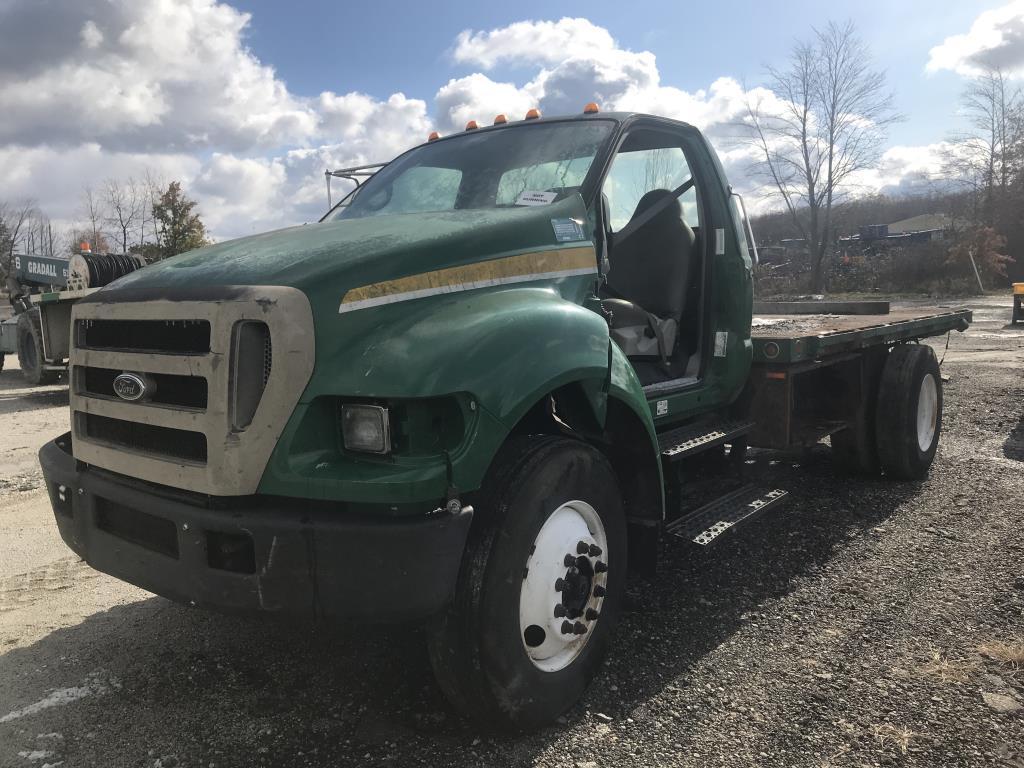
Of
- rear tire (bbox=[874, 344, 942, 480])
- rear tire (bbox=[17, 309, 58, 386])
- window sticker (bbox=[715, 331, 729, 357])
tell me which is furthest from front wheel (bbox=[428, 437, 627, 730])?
rear tire (bbox=[17, 309, 58, 386])

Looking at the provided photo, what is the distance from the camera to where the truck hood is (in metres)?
2.43

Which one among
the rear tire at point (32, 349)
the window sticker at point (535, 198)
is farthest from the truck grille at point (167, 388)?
the rear tire at point (32, 349)

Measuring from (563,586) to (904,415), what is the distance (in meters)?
4.02

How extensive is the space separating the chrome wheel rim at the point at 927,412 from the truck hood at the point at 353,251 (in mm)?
4026

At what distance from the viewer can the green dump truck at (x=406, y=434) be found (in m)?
2.22

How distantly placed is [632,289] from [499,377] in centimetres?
251

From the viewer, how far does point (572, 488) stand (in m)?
2.69

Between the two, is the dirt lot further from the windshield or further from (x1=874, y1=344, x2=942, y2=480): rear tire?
the windshield

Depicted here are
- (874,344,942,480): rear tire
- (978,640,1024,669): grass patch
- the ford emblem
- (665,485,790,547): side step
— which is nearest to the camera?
the ford emblem

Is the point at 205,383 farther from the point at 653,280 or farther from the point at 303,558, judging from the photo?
the point at 653,280

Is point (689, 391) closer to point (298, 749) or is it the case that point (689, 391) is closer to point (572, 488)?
point (572, 488)

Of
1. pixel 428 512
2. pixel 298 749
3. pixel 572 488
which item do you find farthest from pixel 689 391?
pixel 298 749

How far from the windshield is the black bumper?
5.68 ft

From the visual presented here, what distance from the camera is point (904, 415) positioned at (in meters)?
5.60
